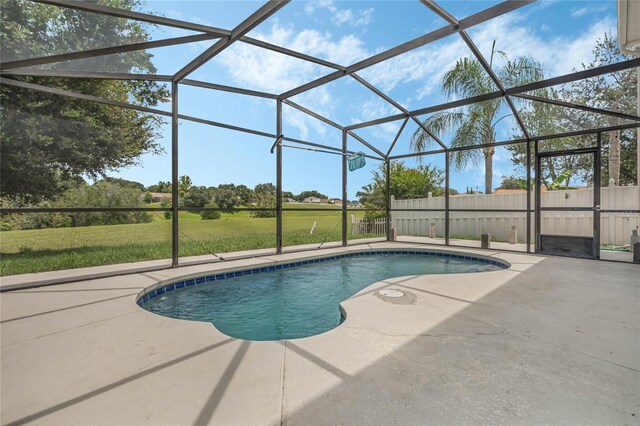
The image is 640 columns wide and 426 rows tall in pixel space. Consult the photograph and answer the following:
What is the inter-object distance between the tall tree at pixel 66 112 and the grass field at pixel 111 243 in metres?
1.28

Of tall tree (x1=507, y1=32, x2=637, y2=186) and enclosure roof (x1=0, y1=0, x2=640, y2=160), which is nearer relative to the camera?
enclosure roof (x1=0, y1=0, x2=640, y2=160)

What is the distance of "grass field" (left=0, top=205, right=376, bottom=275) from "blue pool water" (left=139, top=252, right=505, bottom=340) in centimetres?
224

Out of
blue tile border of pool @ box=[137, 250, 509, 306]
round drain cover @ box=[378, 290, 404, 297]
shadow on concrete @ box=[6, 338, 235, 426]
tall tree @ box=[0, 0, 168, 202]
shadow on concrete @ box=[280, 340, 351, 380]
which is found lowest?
blue tile border of pool @ box=[137, 250, 509, 306]

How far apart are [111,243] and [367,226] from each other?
8417mm

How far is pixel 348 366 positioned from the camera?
1.88 meters

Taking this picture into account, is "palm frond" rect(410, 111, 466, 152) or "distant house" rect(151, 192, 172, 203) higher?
"palm frond" rect(410, 111, 466, 152)

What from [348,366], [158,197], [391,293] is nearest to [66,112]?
[158,197]

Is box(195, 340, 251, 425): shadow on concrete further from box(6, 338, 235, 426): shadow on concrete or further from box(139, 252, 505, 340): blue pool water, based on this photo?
box(139, 252, 505, 340): blue pool water

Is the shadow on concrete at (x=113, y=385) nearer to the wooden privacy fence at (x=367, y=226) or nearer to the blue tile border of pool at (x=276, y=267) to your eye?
the blue tile border of pool at (x=276, y=267)

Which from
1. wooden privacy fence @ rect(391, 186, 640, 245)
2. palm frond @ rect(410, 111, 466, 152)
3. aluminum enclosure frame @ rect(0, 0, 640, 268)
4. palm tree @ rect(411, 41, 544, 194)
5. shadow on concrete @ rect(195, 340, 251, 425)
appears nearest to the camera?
shadow on concrete @ rect(195, 340, 251, 425)

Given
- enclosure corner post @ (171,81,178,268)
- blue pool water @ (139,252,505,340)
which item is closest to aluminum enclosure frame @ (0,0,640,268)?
enclosure corner post @ (171,81,178,268)

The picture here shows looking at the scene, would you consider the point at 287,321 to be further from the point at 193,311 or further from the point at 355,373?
the point at 355,373

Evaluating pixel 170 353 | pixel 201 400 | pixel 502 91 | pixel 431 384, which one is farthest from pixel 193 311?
pixel 502 91

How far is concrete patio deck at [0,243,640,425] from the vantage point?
147 centimetres
